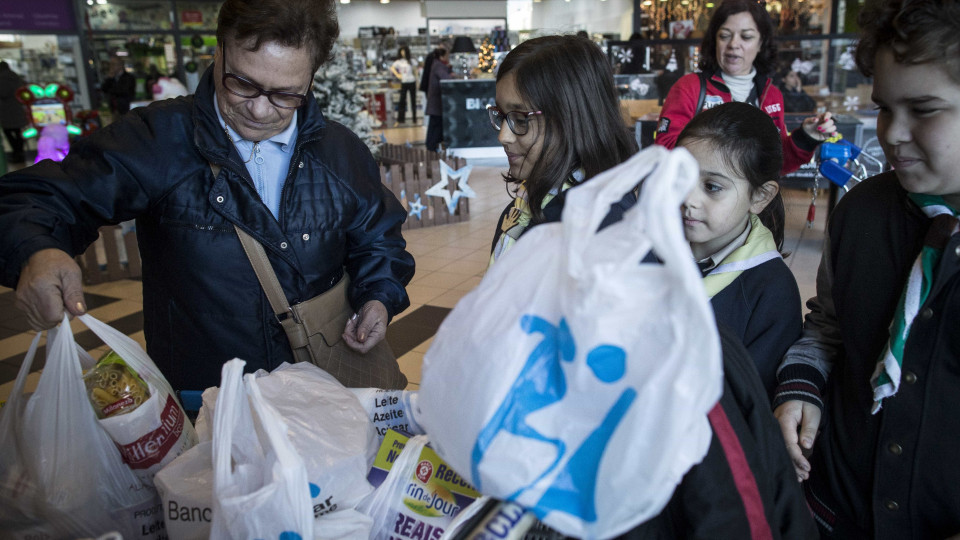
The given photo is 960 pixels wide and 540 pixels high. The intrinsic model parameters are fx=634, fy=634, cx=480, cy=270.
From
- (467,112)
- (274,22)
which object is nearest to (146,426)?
(274,22)

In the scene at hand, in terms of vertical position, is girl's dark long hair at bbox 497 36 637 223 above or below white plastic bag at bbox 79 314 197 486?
above

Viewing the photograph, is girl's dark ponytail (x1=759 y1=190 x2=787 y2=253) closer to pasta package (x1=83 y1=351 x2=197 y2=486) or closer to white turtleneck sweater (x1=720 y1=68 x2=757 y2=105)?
white turtleneck sweater (x1=720 y1=68 x2=757 y2=105)

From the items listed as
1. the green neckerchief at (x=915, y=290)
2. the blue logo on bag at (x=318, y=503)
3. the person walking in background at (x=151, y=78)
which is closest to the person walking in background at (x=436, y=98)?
the person walking in background at (x=151, y=78)

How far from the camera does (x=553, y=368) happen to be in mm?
678

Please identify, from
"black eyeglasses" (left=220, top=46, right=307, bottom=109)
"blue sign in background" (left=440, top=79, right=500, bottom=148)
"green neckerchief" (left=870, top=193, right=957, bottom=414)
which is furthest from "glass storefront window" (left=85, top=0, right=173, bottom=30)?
"green neckerchief" (left=870, top=193, right=957, bottom=414)

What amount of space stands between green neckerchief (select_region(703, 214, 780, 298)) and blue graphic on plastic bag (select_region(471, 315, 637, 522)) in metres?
0.94

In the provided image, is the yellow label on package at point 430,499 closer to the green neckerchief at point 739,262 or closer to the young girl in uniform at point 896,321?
the young girl in uniform at point 896,321

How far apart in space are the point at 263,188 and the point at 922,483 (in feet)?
4.84

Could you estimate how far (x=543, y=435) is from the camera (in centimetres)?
67

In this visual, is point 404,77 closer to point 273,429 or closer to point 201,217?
point 201,217

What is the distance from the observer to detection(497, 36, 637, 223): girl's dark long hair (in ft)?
4.96

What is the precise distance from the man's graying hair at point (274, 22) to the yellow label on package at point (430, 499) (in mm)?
968

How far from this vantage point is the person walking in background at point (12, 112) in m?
9.81

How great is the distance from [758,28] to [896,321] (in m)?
2.37
